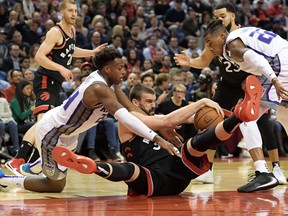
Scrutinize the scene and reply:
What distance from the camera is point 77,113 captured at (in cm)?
554

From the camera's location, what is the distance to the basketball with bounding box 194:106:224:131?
17.7 ft

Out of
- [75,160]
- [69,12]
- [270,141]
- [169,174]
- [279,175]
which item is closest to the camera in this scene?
[75,160]

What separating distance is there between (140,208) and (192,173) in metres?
0.80

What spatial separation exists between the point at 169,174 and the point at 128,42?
28.5 ft

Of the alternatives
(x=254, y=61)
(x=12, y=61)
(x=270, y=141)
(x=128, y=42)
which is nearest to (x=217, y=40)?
(x=254, y=61)

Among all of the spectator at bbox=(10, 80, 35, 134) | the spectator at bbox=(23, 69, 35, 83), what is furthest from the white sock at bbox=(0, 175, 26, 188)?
the spectator at bbox=(23, 69, 35, 83)

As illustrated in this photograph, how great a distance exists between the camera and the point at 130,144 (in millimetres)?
5547

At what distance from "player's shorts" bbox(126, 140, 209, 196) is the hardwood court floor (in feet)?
0.30

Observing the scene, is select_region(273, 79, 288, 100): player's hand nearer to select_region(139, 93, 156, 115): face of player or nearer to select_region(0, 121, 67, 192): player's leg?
select_region(139, 93, 156, 115): face of player

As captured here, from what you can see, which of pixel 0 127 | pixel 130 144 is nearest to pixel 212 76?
pixel 0 127

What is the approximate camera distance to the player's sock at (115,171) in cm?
506

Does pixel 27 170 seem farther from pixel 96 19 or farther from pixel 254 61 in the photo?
pixel 96 19

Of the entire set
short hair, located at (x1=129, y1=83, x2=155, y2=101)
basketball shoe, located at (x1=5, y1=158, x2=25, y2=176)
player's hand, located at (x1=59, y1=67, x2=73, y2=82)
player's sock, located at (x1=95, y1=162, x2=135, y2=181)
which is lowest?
basketball shoe, located at (x1=5, y1=158, x2=25, y2=176)

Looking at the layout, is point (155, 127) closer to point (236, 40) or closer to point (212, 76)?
point (236, 40)
